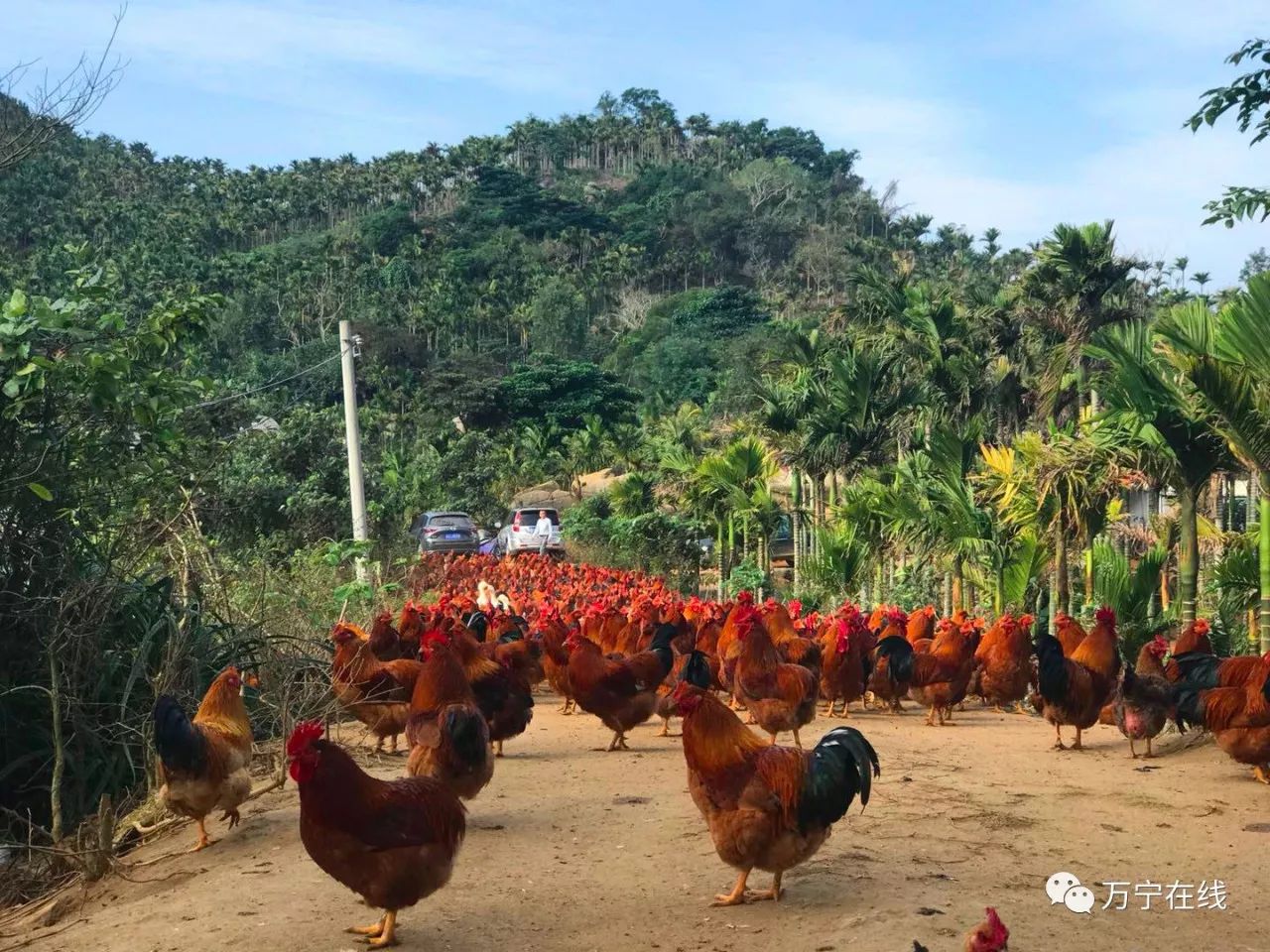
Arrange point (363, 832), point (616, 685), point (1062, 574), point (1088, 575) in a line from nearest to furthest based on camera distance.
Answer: point (363, 832), point (616, 685), point (1062, 574), point (1088, 575)

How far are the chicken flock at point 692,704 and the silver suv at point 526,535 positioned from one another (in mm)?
14591

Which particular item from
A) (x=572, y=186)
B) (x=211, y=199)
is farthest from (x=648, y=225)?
(x=211, y=199)

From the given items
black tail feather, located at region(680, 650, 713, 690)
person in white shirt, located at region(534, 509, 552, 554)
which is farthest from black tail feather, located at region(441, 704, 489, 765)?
person in white shirt, located at region(534, 509, 552, 554)

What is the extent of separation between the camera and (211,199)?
109 metres

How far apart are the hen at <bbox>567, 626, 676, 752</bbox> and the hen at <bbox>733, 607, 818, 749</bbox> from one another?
32.9 inches

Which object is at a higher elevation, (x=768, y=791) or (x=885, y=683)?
(x=768, y=791)

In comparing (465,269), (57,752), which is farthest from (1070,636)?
(465,269)

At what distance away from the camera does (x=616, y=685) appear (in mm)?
10797

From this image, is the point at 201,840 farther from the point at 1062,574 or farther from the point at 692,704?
the point at 1062,574

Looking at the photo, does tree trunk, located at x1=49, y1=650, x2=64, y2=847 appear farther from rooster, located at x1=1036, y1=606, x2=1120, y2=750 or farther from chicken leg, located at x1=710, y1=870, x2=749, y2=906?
rooster, located at x1=1036, y1=606, x2=1120, y2=750

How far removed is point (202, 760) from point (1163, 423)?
9.52 m

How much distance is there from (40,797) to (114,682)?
3.52 feet

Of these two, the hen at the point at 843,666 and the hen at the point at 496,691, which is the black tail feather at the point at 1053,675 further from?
the hen at the point at 496,691

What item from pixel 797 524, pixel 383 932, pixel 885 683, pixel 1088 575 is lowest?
pixel 383 932
